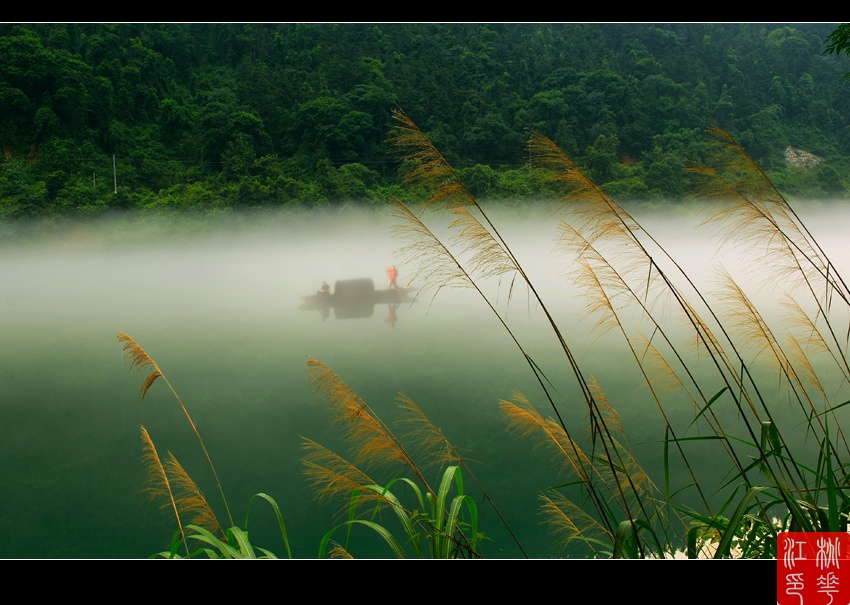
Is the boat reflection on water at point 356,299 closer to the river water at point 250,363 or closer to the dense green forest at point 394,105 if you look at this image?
the river water at point 250,363

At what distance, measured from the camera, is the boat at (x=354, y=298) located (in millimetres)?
2580

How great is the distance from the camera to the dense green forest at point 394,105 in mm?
2637

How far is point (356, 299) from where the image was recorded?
259 cm

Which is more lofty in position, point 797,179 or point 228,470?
point 797,179

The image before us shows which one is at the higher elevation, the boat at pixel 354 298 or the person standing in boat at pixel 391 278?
the person standing in boat at pixel 391 278

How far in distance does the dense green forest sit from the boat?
1.05 ft

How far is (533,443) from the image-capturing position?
2561 millimetres

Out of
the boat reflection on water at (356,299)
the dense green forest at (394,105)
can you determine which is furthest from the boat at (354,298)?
the dense green forest at (394,105)

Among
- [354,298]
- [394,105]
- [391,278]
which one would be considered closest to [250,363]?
[354,298]

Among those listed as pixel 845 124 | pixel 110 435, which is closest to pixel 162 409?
pixel 110 435

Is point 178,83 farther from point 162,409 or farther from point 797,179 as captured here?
point 797,179

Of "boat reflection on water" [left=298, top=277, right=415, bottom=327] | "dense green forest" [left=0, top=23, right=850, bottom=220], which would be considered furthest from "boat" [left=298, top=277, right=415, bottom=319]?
"dense green forest" [left=0, top=23, right=850, bottom=220]

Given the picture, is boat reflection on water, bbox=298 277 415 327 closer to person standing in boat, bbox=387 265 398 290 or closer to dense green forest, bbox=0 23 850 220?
person standing in boat, bbox=387 265 398 290
